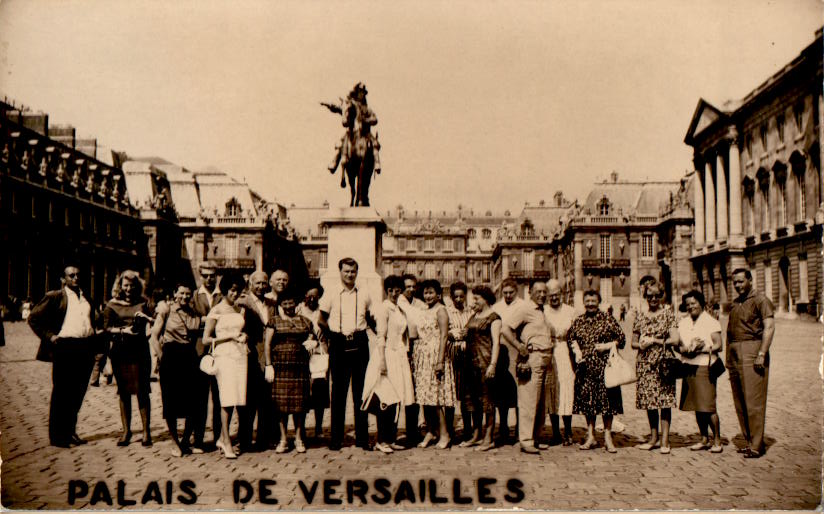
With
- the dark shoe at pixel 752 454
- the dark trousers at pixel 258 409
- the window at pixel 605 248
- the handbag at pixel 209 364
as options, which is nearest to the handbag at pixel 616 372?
the dark shoe at pixel 752 454

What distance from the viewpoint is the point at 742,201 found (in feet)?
167

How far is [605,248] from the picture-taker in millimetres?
78375

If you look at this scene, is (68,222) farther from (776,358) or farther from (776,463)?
(776,463)

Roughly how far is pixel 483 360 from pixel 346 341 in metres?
1.79

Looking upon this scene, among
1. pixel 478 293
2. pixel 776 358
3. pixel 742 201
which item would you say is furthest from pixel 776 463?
pixel 742 201

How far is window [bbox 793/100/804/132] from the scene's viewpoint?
38.7 meters

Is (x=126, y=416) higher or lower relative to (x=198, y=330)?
lower

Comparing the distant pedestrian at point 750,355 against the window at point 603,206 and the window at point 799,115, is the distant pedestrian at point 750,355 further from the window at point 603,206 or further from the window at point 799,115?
the window at point 603,206

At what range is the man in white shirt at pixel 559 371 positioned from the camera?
959 centimetres

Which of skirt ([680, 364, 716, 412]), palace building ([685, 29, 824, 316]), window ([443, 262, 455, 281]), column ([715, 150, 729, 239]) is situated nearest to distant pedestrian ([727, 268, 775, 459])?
skirt ([680, 364, 716, 412])

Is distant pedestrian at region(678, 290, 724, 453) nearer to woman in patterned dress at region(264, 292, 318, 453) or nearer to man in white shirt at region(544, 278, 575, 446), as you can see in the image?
man in white shirt at region(544, 278, 575, 446)

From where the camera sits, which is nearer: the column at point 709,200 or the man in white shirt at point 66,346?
the man in white shirt at point 66,346

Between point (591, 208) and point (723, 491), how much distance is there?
3088 inches

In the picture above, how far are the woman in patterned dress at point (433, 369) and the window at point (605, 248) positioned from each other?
235ft
